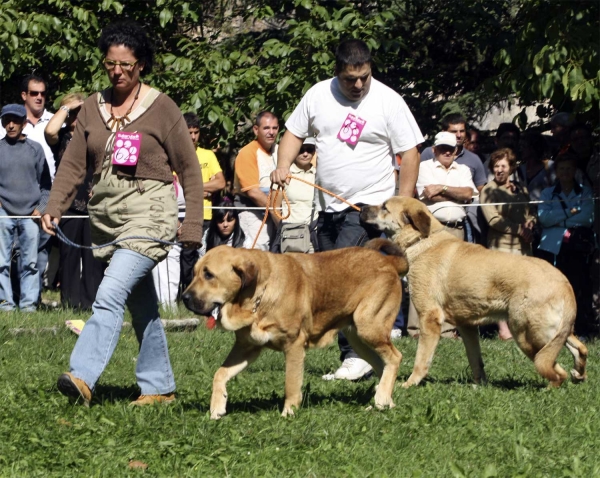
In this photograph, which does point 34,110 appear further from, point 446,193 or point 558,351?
point 558,351

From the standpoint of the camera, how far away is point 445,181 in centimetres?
1113

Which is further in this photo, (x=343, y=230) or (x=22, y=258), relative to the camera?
(x=22, y=258)

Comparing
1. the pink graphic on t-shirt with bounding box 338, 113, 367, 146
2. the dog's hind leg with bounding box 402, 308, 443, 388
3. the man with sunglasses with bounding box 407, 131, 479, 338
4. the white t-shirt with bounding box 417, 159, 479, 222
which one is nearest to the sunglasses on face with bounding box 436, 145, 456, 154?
the man with sunglasses with bounding box 407, 131, 479, 338

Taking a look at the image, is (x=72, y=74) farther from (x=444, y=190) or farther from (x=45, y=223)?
(x=45, y=223)

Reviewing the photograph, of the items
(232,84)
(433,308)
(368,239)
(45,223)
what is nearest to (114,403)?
(45,223)

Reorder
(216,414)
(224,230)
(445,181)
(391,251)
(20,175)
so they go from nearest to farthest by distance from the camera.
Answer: (216,414)
(391,251)
(445,181)
(20,175)
(224,230)

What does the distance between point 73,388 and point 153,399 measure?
0.66 metres

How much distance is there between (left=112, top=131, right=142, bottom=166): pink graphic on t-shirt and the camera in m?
6.36

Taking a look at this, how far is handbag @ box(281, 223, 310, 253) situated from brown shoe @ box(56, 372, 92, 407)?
2798 millimetres

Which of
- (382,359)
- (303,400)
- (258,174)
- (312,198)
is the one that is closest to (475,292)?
(382,359)

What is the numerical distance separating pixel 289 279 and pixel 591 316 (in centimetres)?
603

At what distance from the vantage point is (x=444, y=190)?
11008 mm

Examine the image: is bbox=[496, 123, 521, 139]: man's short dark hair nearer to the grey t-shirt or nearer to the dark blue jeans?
the dark blue jeans

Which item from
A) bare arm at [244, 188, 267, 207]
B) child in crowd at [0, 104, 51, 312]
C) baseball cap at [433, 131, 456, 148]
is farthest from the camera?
bare arm at [244, 188, 267, 207]
